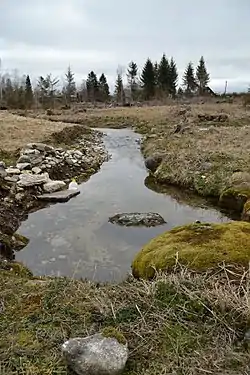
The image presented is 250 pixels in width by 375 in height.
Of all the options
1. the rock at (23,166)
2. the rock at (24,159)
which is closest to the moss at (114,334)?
the rock at (23,166)

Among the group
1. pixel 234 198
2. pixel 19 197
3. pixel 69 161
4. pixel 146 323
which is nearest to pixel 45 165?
pixel 69 161

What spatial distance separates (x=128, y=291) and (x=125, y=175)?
9.52 m

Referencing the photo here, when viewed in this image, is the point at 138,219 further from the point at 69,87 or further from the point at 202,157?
the point at 69,87

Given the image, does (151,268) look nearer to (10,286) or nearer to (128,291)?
(128,291)

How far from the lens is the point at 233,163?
38.8ft

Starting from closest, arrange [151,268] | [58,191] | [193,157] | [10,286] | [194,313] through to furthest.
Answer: [194,313], [10,286], [151,268], [58,191], [193,157]

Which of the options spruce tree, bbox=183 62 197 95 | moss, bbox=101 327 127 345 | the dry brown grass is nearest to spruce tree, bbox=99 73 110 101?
spruce tree, bbox=183 62 197 95

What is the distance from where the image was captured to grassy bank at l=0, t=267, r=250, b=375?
309 centimetres

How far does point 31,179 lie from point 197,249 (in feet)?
22.7

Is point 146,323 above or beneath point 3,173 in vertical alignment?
above

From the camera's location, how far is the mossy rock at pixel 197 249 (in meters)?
4.67

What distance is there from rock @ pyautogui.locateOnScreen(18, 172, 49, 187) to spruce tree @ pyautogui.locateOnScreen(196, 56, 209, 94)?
49.1m

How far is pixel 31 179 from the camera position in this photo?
1081 centimetres

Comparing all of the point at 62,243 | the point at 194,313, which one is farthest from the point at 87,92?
the point at 194,313
